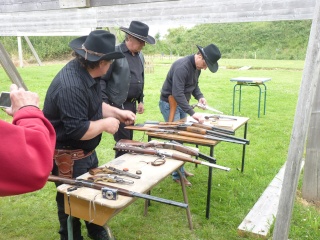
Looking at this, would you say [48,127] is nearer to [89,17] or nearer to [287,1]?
[287,1]

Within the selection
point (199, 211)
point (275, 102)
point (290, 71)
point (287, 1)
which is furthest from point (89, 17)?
point (290, 71)

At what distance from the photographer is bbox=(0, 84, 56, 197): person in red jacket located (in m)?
1.02

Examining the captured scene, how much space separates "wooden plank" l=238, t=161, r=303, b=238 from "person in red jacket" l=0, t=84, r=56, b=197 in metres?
2.70

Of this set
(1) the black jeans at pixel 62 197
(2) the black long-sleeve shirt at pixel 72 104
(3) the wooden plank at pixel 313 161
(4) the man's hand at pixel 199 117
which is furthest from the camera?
(4) the man's hand at pixel 199 117

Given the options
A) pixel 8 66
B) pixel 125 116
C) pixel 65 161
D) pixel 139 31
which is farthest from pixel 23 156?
pixel 8 66

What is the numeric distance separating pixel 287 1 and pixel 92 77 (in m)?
2.23

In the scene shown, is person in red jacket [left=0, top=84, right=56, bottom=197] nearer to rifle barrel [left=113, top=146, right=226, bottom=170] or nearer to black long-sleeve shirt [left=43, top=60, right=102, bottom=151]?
black long-sleeve shirt [left=43, top=60, right=102, bottom=151]

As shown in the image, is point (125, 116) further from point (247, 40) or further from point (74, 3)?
point (247, 40)

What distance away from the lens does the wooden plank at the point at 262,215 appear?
3.28 meters

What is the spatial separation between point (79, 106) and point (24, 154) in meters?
1.44

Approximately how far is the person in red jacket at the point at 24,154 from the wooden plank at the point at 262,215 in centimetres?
270

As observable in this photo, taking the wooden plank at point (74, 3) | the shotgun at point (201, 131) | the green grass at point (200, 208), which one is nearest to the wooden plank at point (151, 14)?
the wooden plank at point (74, 3)

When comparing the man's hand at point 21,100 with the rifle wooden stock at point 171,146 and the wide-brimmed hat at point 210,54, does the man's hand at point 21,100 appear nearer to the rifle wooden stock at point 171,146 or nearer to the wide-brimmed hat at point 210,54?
the rifle wooden stock at point 171,146

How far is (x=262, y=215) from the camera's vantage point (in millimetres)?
3543
